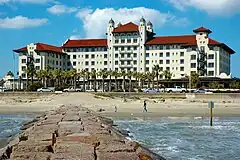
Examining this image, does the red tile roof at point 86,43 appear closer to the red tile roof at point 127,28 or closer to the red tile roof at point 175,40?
the red tile roof at point 127,28

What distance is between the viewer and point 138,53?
458ft

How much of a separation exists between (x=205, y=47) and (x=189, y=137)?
106m

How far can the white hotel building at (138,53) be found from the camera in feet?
420

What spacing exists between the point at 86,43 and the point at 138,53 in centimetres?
1986

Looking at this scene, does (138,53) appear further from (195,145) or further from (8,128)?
(195,145)

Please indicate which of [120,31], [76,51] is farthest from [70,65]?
[120,31]

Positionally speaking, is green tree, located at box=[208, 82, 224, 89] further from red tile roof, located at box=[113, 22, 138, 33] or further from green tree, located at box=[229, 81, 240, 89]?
red tile roof, located at box=[113, 22, 138, 33]

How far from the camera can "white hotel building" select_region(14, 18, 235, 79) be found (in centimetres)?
12811

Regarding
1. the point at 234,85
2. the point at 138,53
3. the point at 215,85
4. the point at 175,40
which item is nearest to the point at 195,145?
the point at 215,85

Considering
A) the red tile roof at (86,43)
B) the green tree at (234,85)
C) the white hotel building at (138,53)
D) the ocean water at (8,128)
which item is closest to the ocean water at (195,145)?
the ocean water at (8,128)

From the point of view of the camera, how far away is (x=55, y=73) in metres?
120

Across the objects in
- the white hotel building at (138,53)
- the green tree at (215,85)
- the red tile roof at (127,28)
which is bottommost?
the green tree at (215,85)

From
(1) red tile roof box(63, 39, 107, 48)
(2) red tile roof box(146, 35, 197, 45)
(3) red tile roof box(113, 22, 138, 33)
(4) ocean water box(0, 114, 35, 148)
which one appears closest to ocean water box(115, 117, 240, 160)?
(4) ocean water box(0, 114, 35, 148)

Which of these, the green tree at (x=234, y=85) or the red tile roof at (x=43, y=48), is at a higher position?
the red tile roof at (x=43, y=48)
